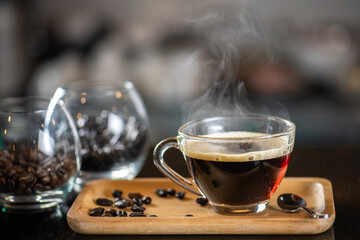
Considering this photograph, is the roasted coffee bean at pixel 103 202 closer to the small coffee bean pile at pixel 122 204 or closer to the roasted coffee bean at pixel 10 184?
the small coffee bean pile at pixel 122 204

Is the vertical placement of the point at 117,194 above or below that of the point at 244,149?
below

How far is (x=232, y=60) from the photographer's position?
3.29m

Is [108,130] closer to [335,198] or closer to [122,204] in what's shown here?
[122,204]

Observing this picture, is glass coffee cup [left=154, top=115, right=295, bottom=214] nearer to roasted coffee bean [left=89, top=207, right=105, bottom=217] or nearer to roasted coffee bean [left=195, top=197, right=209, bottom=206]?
roasted coffee bean [left=195, top=197, right=209, bottom=206]

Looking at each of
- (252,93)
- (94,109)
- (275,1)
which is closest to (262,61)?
(252,93)

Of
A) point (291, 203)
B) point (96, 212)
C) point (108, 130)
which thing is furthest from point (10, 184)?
point (291, 203)

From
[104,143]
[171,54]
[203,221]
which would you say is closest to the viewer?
[203,221]

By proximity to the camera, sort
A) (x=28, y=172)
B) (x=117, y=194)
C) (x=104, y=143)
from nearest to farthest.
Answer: (x=28, y=172) < (x=117, y=194) < (x=104, y=143)

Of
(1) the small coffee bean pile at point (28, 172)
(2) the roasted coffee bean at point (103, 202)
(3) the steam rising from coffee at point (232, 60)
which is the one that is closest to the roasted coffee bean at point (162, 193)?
(2) the roasted coffee bean at point (103, 202)

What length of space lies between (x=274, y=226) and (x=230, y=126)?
31 centimetres

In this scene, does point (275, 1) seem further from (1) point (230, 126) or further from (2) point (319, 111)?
(1) point (230, 126)

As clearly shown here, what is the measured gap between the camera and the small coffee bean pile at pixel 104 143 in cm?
128

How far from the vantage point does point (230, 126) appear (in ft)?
3.85

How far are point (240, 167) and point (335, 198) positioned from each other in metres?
0.27
